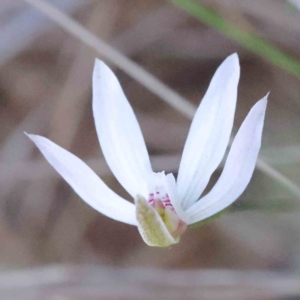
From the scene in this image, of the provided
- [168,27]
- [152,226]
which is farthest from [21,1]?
[152,226]

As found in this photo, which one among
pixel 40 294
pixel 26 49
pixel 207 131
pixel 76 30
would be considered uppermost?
pixel 26 49

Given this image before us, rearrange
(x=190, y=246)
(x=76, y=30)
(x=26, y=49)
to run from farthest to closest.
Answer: (x=26, y=49), (x=190, y=246), (x=76, y=30)

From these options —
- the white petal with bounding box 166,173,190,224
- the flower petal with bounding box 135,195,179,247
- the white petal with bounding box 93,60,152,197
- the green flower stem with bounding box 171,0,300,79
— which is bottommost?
the flower petal with bounding box 135,195,179,247

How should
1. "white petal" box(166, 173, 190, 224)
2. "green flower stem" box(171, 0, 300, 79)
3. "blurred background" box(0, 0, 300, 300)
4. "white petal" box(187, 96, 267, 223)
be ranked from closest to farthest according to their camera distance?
"white petal" box(187, 96, 267, 223) → "white petal" box(166, 173, 190, 224) → "green flower stem" box(171, 0, 300, 79) → "blurred background" box(0, 0, 300, 300)

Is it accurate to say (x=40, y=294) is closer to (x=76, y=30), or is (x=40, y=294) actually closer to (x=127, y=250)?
(x=127, y=250)

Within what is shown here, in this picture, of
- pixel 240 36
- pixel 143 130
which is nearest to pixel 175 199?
pixel 240 36

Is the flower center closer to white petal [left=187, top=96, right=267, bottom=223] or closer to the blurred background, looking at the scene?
white petal [left=187, top=96, right=267, bottom=223]

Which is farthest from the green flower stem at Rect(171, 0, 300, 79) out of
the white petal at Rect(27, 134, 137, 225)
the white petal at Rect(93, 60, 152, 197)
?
the white petal at Rect(27, 134, 137, 225)
